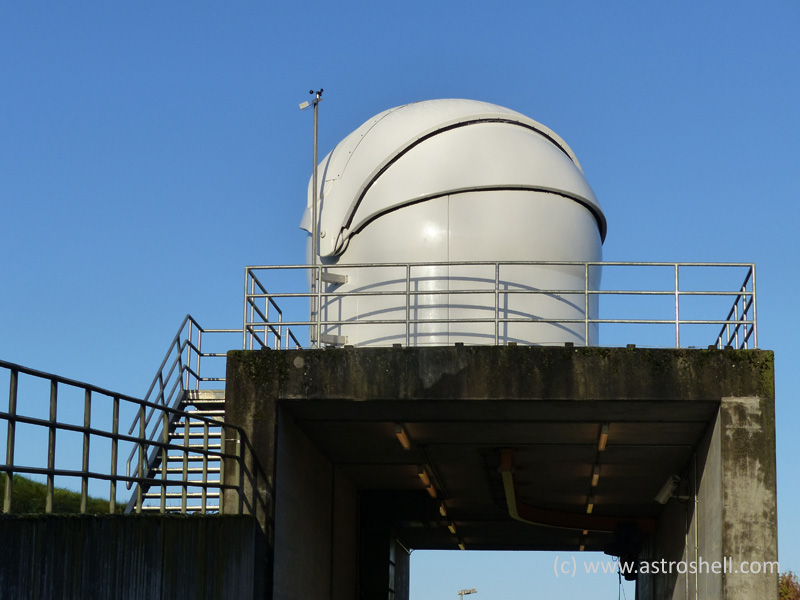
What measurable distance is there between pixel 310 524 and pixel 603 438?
4.34 meters

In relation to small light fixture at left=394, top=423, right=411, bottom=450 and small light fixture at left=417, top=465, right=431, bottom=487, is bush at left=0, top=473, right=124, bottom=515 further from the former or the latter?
small light fixture at left=417, top=465, right=431, bottom=487

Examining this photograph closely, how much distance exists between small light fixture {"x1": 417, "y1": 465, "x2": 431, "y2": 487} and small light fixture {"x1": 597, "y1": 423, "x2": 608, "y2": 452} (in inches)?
130

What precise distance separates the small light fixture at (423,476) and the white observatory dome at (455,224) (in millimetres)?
3349

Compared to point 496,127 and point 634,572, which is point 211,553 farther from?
point 634,572

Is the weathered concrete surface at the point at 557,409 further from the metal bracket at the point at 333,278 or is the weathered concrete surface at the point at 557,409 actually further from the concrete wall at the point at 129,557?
the metal bracket at the point at 333,278

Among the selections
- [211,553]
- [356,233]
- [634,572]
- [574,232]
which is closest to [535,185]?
[574,232]

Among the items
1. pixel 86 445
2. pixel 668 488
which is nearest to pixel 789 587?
pixel 668 488

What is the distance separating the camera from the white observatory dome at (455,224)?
17031 millimetres

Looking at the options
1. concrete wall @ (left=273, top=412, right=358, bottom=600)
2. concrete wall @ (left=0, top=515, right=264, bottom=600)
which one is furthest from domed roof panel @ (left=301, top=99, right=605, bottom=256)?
concrete wall @ (left=0, top=515, right=264, bottom=600)

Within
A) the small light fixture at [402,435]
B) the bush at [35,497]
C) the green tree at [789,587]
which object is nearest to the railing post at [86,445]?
the bush at [35,497]

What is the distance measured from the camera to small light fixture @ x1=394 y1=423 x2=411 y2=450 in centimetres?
1605

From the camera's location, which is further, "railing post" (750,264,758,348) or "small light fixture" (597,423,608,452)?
"small light fixture" (597,423,608,452)

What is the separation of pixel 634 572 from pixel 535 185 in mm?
12110

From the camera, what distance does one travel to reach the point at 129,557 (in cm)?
983
